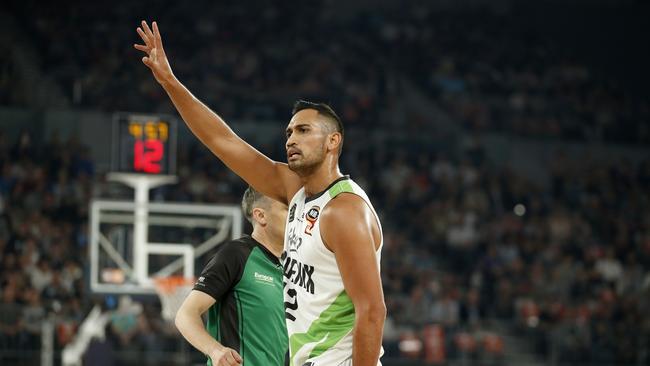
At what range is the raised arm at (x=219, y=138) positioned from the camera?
17.2 feet

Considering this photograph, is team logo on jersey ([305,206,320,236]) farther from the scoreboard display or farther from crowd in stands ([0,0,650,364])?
crowd in stands ([0,0,650,364])

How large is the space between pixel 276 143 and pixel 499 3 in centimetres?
1167

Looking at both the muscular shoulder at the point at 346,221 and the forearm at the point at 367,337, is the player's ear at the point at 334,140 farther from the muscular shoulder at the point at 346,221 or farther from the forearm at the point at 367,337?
the forearm at the point at 367,337

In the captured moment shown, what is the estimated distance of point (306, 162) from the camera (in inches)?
191

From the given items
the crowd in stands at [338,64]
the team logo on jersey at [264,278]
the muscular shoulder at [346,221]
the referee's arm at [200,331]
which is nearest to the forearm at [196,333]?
the referee's arm at [200,331]

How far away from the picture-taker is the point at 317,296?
477 centimetres

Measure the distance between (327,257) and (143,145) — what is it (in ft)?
27.5

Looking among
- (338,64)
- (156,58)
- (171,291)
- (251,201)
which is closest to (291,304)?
(251,201)

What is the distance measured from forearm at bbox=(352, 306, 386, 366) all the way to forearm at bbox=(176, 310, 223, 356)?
107cm

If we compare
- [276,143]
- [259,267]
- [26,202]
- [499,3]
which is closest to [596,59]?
[499,3]

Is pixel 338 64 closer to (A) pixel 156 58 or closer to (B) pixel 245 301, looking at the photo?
(B) pixel 245 301

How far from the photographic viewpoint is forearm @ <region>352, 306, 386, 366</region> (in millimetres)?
4438

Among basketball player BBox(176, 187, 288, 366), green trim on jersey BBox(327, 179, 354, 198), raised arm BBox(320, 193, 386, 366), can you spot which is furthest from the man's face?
basketball player BBox(176, 187, 288, 366)

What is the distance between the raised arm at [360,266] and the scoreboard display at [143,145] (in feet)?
27.1
